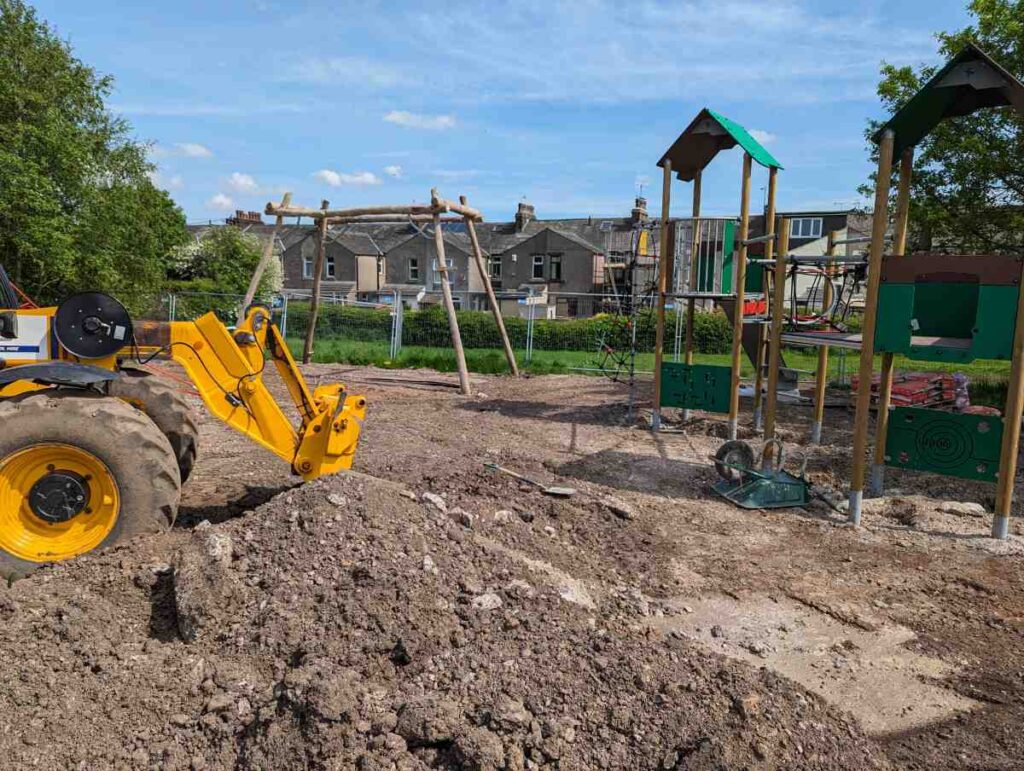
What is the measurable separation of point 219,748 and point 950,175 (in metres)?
14.5

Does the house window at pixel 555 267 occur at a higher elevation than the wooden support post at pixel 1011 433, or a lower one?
higher

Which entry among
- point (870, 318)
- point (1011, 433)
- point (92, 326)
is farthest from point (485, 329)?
point (92, 326)

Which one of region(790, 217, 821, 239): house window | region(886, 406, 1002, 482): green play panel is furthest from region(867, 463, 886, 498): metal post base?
region(790, 217, 821, 239): house window

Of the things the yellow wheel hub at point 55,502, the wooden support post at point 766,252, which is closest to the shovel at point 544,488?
the yellow wheel hub at point 55,502

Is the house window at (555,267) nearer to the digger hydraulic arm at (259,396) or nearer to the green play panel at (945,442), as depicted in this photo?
the green play panel at (945,442)

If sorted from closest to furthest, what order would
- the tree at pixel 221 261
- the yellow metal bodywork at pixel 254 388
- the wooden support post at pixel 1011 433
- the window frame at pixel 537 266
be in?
1. the yellow metal bodywork at pixel 254 388
2. the wooden support post at pixel 1011 433
3. the tree at pixel 221 261
4. the window frame at pixel 537 266

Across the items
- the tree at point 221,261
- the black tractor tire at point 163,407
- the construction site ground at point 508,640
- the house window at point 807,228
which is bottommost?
the construction site ground at point 508,640

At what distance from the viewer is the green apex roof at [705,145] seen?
33.7ft

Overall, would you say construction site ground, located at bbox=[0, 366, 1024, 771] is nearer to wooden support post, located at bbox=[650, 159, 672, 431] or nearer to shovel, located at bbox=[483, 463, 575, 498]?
shovel, located at bbox=[483, 463, 575, 498]

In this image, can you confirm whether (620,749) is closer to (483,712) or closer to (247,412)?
(483,712)

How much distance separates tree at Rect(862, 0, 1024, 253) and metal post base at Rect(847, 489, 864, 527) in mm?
8454

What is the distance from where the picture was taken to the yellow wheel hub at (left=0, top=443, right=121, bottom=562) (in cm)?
490

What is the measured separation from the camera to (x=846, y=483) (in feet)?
28.0

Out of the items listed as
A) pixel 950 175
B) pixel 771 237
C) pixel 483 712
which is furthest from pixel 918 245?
pixel 483 712
